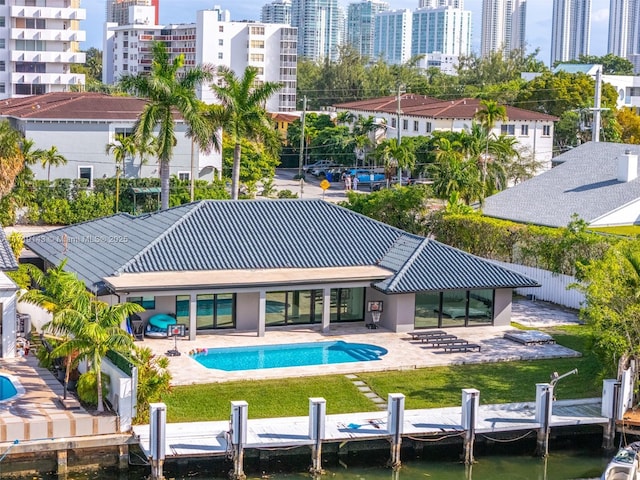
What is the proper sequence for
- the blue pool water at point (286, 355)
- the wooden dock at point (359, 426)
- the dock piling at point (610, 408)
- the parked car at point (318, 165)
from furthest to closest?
the parked car at point (318, 165), the blue pool water at point (286, 355), the dock piling at point (610, 408), the wooden dock at point (359, 426)

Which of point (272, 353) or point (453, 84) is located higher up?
point (453, 84)

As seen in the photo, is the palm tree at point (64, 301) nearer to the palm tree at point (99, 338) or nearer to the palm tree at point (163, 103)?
the palm tree at point (99, 338)

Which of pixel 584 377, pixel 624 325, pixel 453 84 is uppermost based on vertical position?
pixel 453 84

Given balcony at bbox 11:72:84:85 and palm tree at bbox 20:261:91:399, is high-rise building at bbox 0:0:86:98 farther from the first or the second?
palm tree at bbox 20:261:91:399

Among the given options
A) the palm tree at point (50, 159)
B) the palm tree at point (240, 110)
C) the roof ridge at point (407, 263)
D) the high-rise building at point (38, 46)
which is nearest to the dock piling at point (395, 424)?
the roof ridge at point (407, 263)

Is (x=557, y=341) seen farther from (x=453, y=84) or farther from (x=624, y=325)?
(x=453, y=84)

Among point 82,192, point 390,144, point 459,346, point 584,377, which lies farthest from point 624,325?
point 390,144

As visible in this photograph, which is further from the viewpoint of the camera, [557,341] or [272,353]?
[557,341]
